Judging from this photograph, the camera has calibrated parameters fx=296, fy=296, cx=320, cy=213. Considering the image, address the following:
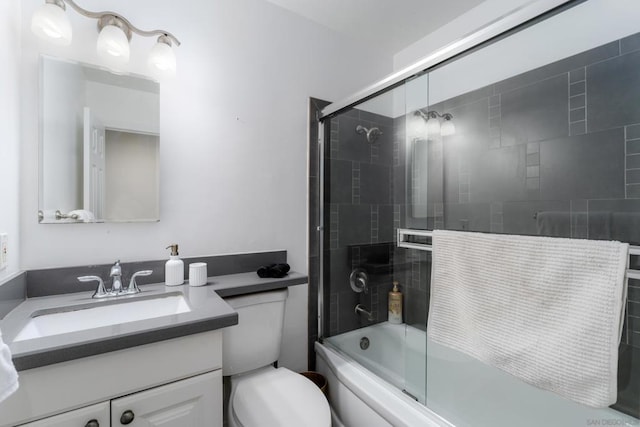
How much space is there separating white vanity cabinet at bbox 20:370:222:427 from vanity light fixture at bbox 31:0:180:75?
128 cm

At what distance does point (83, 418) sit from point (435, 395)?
48.8 inches

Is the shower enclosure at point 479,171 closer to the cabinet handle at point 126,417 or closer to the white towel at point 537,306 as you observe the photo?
the white towel at point 537,306

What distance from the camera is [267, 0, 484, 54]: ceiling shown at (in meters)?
1.68

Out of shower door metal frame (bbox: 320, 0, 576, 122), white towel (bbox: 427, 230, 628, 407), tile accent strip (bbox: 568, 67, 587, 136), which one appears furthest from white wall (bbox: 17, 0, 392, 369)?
tile accent strip (bbox: 568, 67, 587, 136)

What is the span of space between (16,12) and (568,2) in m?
1.87

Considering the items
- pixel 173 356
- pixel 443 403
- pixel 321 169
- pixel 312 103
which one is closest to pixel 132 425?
pixel 173 356

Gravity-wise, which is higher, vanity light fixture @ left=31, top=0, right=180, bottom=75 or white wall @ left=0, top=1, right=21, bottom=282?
vanity light fixture @ left=31, top=0, right=180, bottom=75

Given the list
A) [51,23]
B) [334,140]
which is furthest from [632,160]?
[51,23]

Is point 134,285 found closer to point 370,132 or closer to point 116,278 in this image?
point 116,278

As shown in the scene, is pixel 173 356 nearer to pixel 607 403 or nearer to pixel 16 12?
pixel 607 403

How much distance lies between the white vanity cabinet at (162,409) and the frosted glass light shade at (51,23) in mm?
1290

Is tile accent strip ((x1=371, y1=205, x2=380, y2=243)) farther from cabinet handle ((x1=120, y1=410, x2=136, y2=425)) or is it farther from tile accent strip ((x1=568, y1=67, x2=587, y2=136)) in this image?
cabinet handle ((x1=120, y1=410, x2=136, y2=425))

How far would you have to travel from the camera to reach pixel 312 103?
181 centimetres

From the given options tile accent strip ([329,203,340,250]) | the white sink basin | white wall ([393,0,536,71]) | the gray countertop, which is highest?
white wall ([393,0,536,71])
